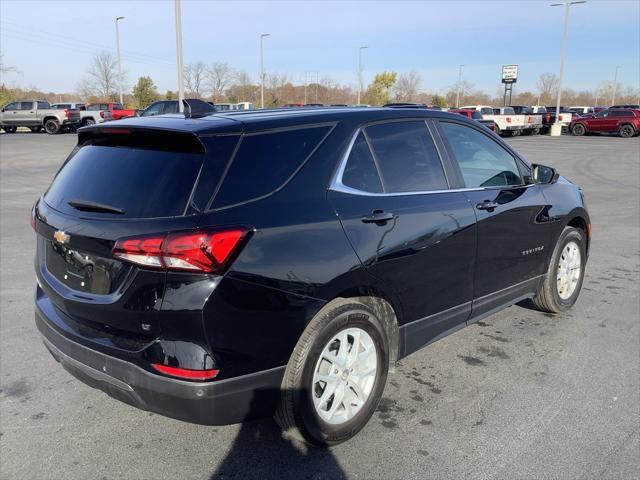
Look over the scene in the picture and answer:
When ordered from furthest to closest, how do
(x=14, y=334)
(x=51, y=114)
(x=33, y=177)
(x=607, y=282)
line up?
1. (x=51, y=114)
2. (x=33, y=177)
3. (x=607, y=282)
4. (x=14, y=334)

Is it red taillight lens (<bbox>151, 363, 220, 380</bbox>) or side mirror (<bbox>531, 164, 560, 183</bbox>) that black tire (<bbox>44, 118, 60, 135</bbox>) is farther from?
red taillight lens (<bbox>151, 363, 220, 380</bbox>)

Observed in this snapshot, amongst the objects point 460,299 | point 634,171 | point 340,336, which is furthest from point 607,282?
point 634,171

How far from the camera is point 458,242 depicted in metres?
3.57

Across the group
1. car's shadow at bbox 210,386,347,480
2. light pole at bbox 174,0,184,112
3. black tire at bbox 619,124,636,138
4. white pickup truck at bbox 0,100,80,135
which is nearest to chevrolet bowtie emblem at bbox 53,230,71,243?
car's shadow at bbox 210,386,347,480

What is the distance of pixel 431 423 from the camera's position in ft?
10.5

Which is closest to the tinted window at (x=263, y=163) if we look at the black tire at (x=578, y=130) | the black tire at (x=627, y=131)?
the black tire at (x=627, y=131)

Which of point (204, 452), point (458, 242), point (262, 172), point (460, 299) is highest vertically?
point (262, 172)

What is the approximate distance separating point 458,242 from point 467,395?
99cm

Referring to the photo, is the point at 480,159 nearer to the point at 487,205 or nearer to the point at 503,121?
the point at 487,205

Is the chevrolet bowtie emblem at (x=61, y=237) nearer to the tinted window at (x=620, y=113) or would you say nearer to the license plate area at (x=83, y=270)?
the license plate area at (x=83, y=270)

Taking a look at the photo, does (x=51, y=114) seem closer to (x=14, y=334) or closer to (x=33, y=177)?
(x=33, y=177)

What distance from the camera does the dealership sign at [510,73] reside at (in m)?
55.2

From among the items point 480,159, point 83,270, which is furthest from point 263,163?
point 480,159

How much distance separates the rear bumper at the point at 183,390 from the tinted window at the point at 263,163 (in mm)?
825
